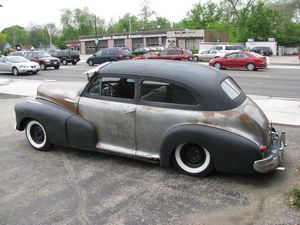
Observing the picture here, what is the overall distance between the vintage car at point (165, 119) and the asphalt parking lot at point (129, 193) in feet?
0.82

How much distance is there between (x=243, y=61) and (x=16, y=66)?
15015 mm

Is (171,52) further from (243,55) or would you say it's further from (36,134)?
(36,134)

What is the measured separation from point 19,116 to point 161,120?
274cm

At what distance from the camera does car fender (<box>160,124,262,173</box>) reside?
461 centimetres

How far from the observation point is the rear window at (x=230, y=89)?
204 inches

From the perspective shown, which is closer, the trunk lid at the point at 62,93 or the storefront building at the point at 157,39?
the trunk lid at the point at 62,93

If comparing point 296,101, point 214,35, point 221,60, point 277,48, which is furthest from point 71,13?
point 296,101

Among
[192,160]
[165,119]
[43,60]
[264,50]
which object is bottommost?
[192,160]

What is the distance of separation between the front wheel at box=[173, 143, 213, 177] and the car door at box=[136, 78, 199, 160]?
0.30m

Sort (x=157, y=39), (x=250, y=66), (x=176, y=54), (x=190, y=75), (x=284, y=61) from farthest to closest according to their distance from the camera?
(x=157, y=39) → (x=284, y=61) → (x=176, y=54) → (x=250, y=66) → (x=190, y=75)

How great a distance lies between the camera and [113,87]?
564 centimetres

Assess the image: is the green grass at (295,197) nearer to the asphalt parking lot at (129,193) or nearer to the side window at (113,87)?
the asphalt parking lot at (129,193)

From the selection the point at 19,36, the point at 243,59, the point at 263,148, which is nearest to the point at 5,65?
the point at 243,59

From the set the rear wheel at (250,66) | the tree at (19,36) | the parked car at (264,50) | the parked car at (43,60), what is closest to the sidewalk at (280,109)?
the rear wheel at (250,66)
